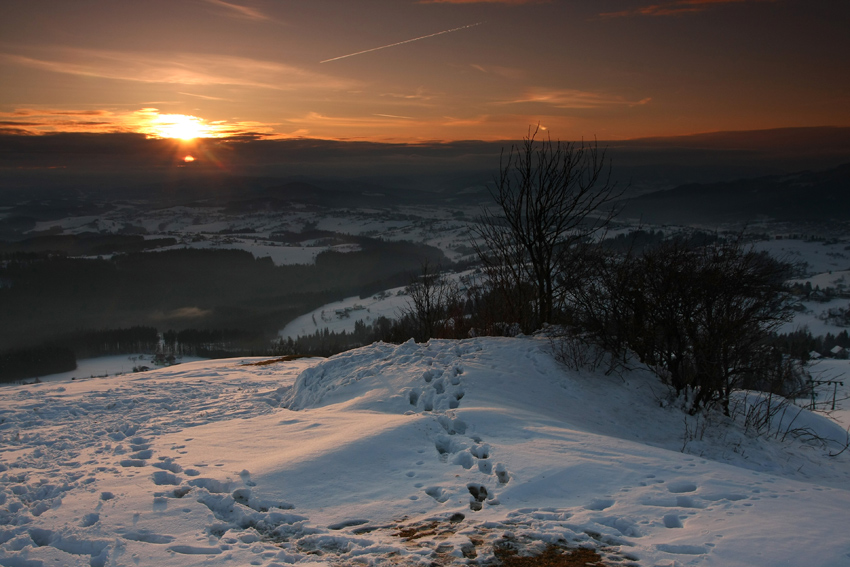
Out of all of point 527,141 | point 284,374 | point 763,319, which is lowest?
point 284,374

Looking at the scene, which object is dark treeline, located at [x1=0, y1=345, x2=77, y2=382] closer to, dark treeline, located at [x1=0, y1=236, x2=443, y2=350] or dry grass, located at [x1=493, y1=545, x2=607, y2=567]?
dark treeline, located at [x1=0, y1=236, x2=443, y2=350]

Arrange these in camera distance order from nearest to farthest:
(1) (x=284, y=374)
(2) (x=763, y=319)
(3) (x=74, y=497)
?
1. (3) (x=74, y=497)
2. (2) (x=763, y=319)
3. (1) (x=284, y=374)

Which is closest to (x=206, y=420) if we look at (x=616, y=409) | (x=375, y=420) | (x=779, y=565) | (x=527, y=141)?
(x=375, y=420)

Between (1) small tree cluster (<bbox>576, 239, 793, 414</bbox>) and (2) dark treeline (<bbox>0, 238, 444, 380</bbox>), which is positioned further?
(2) dark treeline (<bbox>0, 238, 444, 380</bbox>)

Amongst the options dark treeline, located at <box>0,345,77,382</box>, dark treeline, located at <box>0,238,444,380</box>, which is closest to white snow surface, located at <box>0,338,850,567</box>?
dark treeline, located at <box>0,238,444,380</box>

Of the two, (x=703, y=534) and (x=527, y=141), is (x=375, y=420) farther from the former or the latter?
(x=527, y=141)

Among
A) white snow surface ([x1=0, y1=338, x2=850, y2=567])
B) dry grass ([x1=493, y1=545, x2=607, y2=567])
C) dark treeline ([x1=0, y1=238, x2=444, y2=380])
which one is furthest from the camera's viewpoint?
dark treeline ([x1=0, y1=238, x2=444, y2=380])

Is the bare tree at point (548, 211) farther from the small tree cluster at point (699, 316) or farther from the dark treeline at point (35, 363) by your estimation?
the dark treeline at point (35, 363)

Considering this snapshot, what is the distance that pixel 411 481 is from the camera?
227 inches

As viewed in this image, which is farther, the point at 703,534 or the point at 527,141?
the point at 527,141

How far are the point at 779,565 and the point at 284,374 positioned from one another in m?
14.2

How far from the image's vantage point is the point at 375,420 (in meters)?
7.69

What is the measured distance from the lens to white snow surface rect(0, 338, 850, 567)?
4.32 meters

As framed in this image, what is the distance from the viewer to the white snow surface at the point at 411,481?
170 inches
